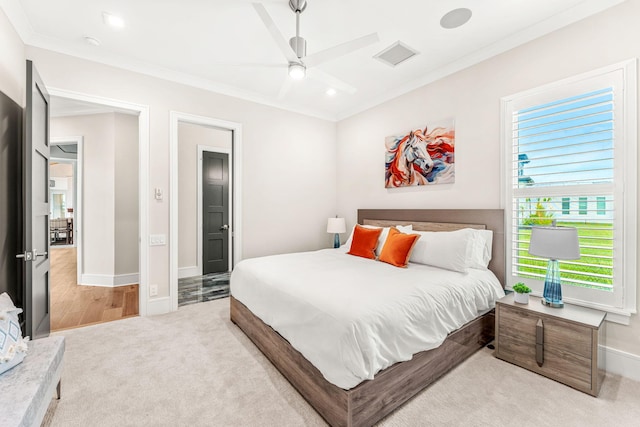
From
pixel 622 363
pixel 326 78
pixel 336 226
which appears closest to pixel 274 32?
pixel 326 78

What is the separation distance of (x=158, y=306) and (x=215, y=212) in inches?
90.4

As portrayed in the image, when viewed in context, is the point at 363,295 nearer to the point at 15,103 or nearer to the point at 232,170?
the point at 232,170

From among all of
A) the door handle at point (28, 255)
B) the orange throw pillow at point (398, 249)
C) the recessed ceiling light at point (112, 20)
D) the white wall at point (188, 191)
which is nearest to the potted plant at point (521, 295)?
the orange throw pillow at point (398, 249)

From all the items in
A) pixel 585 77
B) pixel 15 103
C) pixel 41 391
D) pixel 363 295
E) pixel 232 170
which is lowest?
pixel 41 391

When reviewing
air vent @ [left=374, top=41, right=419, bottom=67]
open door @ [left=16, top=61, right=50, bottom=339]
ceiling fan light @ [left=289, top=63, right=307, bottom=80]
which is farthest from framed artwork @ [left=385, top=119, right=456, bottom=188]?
open door @ [left=16, top=61, right=50, bottom=339]

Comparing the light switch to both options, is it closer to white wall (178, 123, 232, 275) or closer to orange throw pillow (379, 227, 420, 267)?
white wall (178, 123, 232, 275)

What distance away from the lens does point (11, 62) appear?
234 centimetres

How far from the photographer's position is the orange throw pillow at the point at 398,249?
279 cm

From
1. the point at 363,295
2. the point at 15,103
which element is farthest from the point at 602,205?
the point at 15,103

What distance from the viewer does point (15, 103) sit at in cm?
239

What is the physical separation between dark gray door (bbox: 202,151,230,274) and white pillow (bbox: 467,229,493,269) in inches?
170

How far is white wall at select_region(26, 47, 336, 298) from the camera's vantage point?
2994 mm

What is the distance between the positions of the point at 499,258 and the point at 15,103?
4.72 m

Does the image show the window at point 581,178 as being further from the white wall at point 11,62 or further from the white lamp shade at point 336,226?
the white wall at point 11,62
